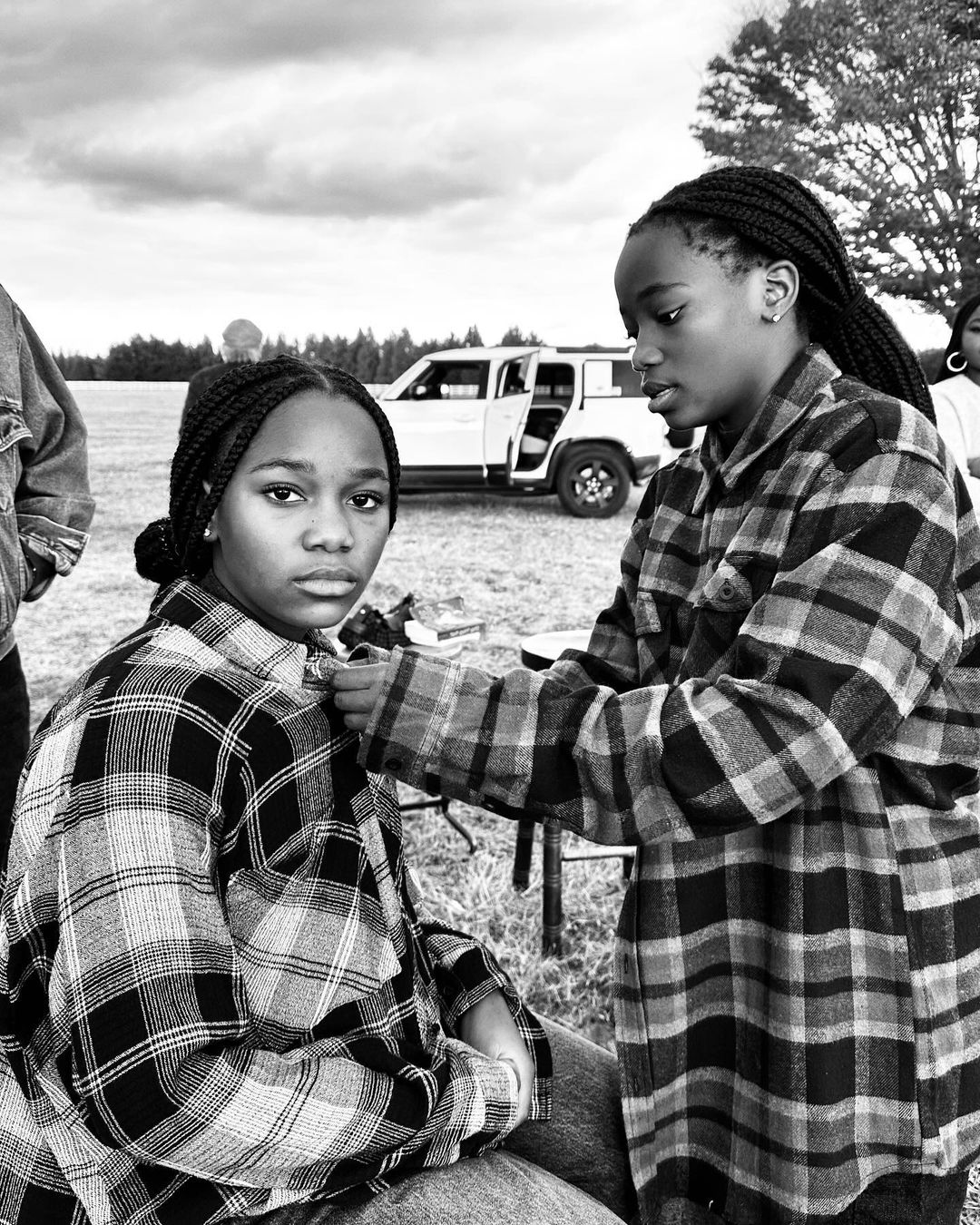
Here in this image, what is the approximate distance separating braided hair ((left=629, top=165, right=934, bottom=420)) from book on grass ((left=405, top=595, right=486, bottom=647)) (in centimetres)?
248

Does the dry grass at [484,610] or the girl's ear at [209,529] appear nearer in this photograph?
the girl's ear at [209,529]

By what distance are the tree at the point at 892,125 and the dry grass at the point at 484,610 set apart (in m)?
8.02

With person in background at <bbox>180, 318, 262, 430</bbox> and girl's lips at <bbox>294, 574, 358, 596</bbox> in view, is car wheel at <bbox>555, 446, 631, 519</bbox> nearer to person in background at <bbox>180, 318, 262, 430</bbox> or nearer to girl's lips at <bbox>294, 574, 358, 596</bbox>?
person in background at <bbox>180, 318, 262, 430</bbox>

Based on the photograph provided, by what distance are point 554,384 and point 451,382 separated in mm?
1328

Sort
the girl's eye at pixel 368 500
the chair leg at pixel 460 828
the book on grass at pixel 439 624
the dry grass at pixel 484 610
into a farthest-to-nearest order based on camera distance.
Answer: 1. the chair leg at pixel 460 828
2. the book on grass at pixel 439 624
3. the dry grass at pixel 484 610
4. the girl's eye at pixel 368 500

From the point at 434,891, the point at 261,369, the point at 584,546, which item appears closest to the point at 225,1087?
the point at 261,369

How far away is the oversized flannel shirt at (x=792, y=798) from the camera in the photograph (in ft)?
3.97

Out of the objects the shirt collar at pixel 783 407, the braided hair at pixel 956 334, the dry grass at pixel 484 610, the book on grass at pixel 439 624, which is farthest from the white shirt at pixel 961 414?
the shirt collar at pixel 783 407

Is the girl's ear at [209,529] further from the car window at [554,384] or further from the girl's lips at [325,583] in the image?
the car window at [554,384]

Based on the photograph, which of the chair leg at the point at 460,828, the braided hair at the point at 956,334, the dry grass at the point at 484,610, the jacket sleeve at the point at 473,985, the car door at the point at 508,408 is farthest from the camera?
the car door at the point at 508,408

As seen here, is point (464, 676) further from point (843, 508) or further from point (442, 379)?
point (442, 379)

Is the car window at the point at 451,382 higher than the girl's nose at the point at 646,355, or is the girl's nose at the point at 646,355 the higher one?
the car window at the point at 451,382

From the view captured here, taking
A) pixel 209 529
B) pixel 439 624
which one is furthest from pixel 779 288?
pixel 439 624

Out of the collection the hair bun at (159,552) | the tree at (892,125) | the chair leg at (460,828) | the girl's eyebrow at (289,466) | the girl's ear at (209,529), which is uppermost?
the tree at (892,125)
